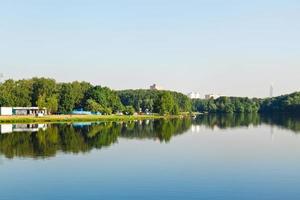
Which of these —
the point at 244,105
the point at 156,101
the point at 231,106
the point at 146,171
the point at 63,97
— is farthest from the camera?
the point at 244,105

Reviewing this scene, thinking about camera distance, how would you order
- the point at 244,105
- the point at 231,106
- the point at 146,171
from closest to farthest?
1. the point at 146,171
2. the point at 231,106
3. the point at 244,105

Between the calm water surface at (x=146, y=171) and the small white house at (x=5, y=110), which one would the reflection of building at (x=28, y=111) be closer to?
the small white house at (x=5, y=110)

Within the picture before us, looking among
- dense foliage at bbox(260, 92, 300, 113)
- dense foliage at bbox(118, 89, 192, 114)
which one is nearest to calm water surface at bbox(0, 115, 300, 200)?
dense foliage at bbox(118, 89, 192, 114)

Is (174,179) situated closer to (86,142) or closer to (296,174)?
(296,174)

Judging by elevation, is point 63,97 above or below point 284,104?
below

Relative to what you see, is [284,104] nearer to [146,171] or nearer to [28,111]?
[28,111]

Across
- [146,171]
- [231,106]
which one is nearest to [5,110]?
[146,171]

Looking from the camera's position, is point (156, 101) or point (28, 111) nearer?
point (28, 111)

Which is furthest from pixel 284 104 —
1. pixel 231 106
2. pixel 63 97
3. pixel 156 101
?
pixel 63 97

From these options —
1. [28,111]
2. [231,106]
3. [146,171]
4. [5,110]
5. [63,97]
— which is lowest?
[146,171]

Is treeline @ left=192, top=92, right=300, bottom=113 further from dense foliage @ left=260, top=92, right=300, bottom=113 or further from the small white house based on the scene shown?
the small white house

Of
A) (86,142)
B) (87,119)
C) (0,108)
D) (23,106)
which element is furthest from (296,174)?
(23,106)

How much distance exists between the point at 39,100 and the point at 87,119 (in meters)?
16.0

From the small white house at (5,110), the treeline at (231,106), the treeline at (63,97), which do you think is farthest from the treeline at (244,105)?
the small white house at (5,110)
